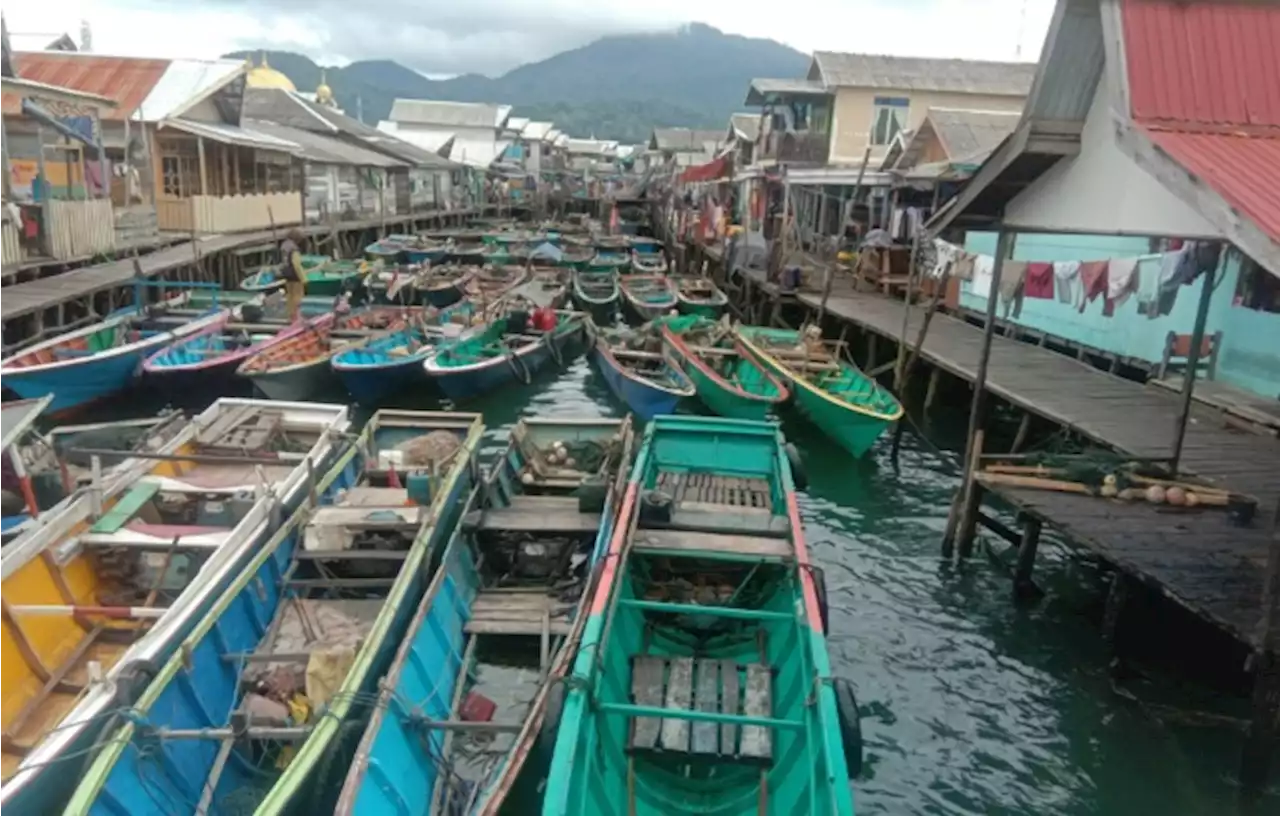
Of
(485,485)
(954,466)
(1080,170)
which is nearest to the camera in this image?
(1080,170)

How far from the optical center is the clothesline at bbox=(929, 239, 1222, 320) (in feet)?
34.8

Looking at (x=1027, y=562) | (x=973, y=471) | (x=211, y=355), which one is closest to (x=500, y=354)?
(x=211, y=355)

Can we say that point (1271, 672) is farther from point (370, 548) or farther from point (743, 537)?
point (370, 548)

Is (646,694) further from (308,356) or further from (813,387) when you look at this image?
(308,356)

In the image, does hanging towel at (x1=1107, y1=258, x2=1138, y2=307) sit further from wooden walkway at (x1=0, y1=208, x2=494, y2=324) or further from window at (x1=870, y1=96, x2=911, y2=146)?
window at (x1=870, y1=96, x2=911, y2=146)

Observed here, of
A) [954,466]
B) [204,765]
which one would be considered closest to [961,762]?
[204,765]

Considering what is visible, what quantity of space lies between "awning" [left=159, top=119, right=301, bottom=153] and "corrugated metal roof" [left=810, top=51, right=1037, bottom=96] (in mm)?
19291

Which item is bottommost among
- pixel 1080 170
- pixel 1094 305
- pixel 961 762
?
pixel 961 762

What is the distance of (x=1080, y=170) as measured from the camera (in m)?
8.07

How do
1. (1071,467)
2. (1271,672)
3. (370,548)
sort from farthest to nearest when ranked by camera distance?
(1071,467) < (370,548) < (1271,672)

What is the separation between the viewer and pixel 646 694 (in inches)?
285

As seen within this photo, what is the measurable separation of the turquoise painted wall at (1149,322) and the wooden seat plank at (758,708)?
24.5ft

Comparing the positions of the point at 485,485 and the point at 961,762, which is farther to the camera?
the point at 485,485

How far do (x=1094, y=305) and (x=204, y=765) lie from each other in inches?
631
